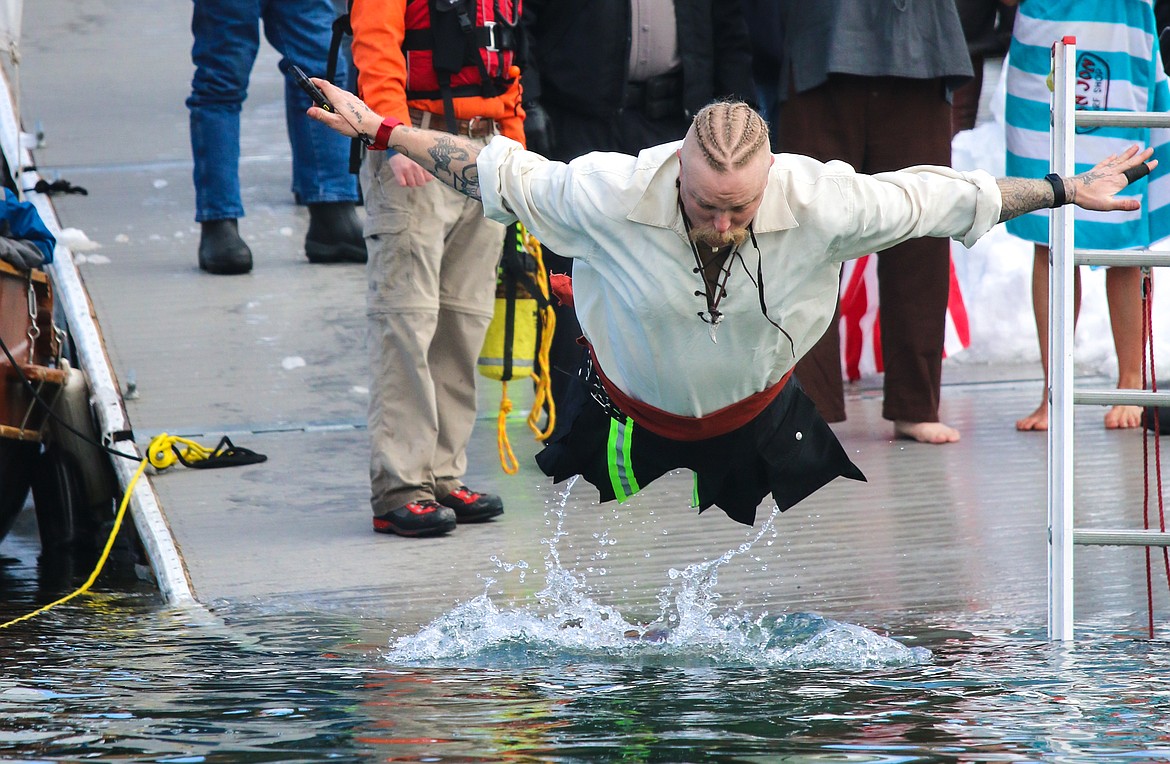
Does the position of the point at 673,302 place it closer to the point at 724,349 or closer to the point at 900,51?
the point at 724,349

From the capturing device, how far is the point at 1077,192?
3752mm

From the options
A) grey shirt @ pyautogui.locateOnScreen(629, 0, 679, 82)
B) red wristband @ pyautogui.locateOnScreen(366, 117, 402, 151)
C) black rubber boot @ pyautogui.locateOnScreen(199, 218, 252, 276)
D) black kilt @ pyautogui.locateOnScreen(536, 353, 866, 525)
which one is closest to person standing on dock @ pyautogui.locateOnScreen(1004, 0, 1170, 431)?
grey shirt @ pyautogui.locateOnScreen(629, 0, 679, 82)

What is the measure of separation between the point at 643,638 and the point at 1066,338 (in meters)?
1.34

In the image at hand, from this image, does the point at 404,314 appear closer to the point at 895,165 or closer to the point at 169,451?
the point at 169,451

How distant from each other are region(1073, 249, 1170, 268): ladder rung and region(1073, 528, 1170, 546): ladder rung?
69 cm

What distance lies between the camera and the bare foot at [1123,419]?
6121 millimetres

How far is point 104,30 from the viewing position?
1128cm

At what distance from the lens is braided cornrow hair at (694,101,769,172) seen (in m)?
3.31

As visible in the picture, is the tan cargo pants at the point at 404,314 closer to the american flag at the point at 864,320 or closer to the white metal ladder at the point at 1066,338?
the white metal ladder at the point at 1066,338

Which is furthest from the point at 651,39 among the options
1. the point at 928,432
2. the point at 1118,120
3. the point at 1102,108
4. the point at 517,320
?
the point at 1118,120

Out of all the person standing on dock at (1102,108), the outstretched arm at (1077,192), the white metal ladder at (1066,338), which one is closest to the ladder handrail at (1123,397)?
the white metal ladder at (1066,338)

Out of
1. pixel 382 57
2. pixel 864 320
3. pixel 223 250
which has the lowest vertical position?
pixel 864 320

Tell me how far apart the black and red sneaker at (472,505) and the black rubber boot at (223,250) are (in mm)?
2526

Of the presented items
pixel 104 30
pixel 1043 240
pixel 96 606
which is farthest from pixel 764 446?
pixel 104 30
